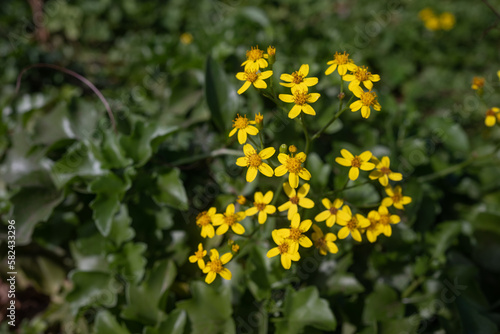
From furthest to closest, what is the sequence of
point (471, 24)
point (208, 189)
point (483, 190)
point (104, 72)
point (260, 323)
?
point (471, 24) → point (104, 72) → point (483, 190) → point (208, 189) → point (260, 323)

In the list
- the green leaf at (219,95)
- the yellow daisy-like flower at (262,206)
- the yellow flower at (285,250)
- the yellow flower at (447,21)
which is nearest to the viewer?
the yellow flower at (285,250)

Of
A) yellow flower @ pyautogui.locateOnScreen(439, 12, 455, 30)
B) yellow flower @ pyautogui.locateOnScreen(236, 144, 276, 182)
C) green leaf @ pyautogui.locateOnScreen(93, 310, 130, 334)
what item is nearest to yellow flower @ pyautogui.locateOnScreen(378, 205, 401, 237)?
yellow flower @ pyautogui.locateOnScreen(236, 144, 276, 182)

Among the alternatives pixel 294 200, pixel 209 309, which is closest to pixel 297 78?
pixel 294 200

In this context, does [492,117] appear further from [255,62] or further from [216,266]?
[216,266]

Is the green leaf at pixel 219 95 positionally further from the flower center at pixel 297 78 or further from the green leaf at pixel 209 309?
the green leaf at pixel 209 309

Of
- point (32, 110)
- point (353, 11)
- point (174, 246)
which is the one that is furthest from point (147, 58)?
point (353, 11)

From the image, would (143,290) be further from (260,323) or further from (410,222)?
(410,222)

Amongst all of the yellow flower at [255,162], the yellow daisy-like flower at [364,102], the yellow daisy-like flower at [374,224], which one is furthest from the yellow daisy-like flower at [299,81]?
the yellow daisy-like flower at [374,224]
